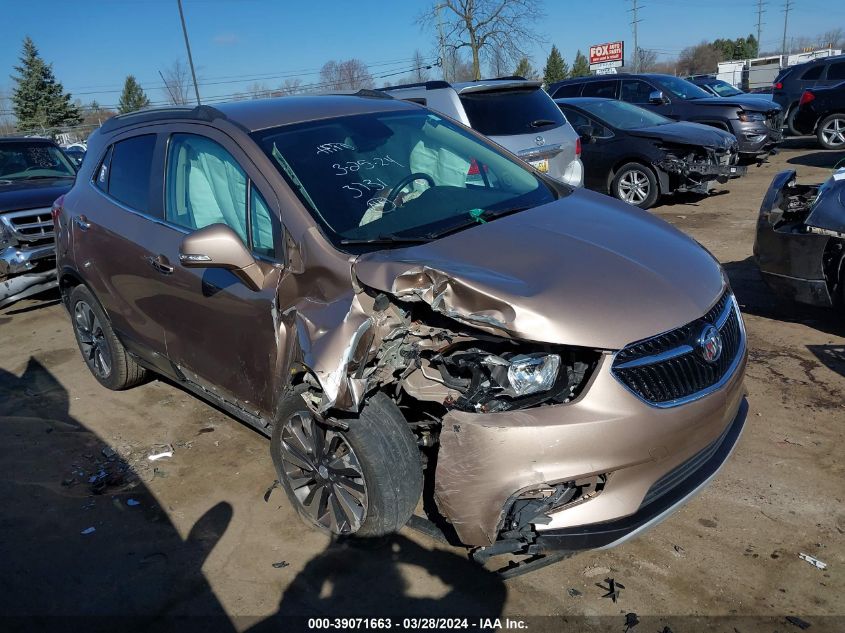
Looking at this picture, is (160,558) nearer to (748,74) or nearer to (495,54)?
(495,54)

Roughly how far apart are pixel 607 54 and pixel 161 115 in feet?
221

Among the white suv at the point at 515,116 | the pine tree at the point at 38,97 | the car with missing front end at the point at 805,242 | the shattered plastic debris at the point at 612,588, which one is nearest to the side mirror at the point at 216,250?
the shattered plastic debris at the point at 612,588

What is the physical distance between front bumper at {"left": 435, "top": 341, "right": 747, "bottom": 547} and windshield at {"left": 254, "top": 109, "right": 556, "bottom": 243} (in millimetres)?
1009

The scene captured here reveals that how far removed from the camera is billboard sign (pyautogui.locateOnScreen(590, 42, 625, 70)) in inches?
2475

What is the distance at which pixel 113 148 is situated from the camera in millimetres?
4512

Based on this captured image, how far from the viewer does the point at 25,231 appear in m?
7.23

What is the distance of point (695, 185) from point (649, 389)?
7.96m

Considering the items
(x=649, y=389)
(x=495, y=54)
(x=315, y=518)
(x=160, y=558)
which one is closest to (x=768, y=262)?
(x=649, y=389)

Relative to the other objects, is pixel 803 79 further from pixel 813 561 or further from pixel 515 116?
pixel 813 561

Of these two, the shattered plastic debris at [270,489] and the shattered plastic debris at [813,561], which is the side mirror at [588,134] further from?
the shattered plastic debris at [813,561]

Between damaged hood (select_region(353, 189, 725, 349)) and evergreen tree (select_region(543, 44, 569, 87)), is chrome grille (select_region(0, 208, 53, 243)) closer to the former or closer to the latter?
damaged hood (select_region(353, 189, 725, 349))

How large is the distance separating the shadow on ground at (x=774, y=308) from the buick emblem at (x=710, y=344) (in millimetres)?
2691

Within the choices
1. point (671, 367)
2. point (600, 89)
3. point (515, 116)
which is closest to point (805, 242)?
point (671, 367)

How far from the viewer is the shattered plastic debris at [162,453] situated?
4109 mm
